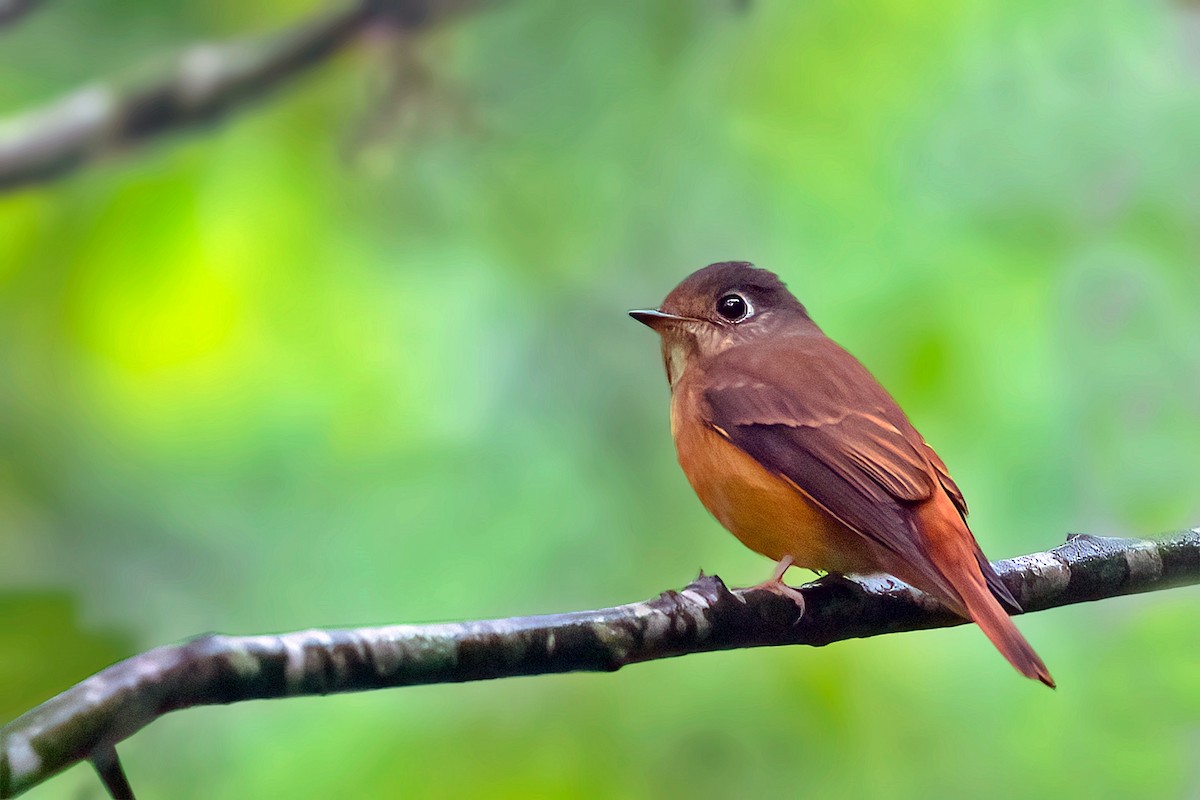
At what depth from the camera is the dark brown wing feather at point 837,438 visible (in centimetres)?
189

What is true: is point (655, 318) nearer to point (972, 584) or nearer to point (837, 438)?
point (837, 438)

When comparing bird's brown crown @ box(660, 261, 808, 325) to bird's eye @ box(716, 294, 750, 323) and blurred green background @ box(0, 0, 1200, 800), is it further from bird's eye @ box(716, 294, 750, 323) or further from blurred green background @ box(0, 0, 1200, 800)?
blurred green background @ box(0, 0, 1200, 800)

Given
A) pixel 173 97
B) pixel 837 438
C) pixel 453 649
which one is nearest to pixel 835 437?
pixel 837 438

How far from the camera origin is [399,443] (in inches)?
134

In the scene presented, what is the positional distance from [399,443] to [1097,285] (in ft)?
6.76

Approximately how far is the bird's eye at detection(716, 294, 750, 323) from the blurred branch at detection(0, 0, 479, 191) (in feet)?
5.64

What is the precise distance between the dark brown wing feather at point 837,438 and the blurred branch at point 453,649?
0.55 feet

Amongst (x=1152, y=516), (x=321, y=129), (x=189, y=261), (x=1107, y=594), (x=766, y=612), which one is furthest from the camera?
(x=321, y=129)

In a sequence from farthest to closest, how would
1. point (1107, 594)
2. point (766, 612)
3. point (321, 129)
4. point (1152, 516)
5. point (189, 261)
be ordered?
point (321, 129) → point (189, 261) → point (1152, 516) → point (1107, 594) → point (766, 612)

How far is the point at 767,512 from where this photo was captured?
204 cm

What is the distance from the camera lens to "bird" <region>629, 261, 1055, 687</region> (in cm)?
183

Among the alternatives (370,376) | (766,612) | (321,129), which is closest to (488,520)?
(370,376)

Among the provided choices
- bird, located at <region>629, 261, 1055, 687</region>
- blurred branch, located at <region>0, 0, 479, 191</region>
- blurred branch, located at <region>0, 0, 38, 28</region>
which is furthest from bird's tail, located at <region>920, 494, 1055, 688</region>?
blurred branch, located at <region>0, 0, 38, 28</region>

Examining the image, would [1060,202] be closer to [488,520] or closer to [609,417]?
[609,417]
